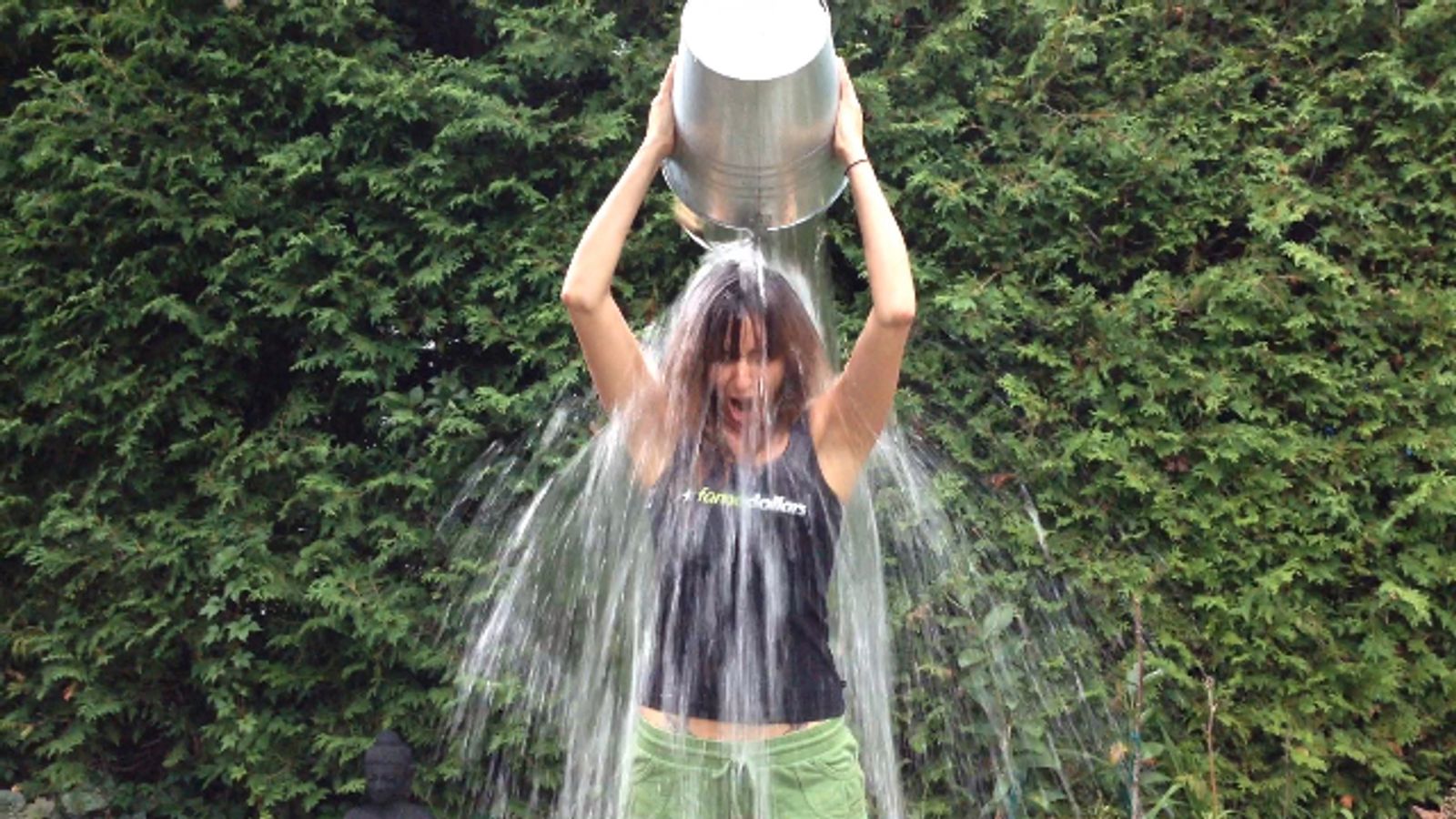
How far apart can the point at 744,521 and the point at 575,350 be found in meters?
2.19

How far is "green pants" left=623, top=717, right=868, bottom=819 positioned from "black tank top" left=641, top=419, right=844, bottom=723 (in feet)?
0.15

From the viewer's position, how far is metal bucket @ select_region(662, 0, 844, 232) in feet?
7.70

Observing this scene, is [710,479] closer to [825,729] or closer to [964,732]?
[825,729]

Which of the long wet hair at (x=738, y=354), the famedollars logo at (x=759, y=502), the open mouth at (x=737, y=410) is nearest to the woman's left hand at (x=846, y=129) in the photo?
the long wet hair at (x=738, y=354)

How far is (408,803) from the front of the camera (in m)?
3.87

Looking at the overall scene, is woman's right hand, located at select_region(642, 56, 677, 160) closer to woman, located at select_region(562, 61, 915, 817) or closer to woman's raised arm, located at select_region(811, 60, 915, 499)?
woman, located at select_region(562, 61, 915, 817)

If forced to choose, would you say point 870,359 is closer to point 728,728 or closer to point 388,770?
point 728,728

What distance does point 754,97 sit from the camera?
2.35m

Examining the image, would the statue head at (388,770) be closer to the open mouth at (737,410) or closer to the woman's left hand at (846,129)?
the open mouth at (737,410)

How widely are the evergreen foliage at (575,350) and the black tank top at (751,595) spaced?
6.19 ft

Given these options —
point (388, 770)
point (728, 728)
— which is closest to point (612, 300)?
point (728, 728)

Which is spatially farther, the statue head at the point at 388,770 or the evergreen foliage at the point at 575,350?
the evergreen foliage at the point at 575,350

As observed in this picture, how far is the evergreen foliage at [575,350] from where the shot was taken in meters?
4.17

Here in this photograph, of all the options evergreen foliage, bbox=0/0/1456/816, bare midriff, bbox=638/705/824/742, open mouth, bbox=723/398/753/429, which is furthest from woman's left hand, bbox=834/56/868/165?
evergreen foliage, bbox=0/0/1456/816
